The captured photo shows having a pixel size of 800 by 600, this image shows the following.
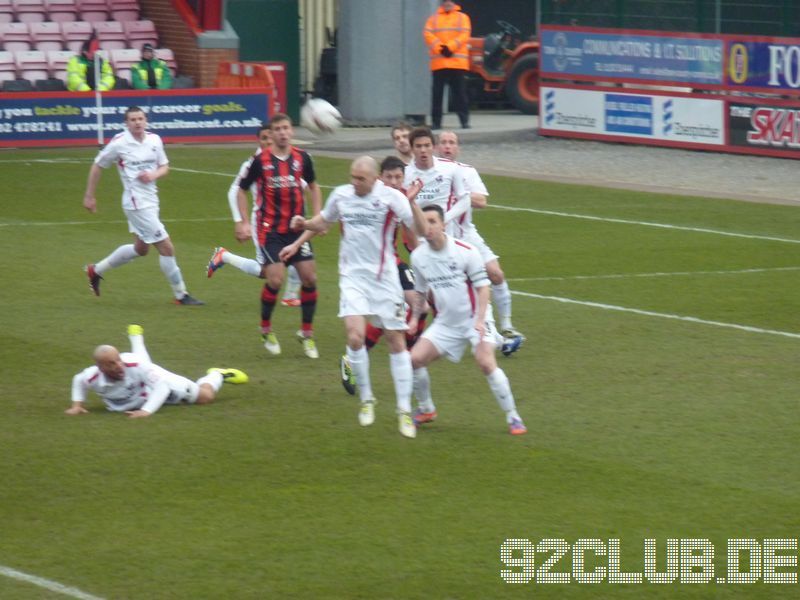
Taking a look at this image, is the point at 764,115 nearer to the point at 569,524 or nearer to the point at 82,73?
the point at 82,73

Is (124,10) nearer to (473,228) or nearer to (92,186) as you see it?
(92,186)

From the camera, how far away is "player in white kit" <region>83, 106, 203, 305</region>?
1606 cm

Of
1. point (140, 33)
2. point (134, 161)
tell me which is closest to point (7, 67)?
point (140, 33)

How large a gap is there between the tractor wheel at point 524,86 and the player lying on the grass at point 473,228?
22.8m

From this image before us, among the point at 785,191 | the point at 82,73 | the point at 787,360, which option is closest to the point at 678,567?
the point at 787,360

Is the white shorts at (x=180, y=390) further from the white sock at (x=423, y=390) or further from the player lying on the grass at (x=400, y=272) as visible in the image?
the white sock at (x=423, y=390)

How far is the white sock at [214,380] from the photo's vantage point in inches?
468

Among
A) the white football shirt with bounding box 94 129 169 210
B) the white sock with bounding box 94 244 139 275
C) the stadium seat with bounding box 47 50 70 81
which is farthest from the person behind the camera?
the stadium seat with bounding box 47 50 70 81

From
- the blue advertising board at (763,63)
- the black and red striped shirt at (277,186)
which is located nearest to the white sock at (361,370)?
the black and red striped shirt at (277,186)

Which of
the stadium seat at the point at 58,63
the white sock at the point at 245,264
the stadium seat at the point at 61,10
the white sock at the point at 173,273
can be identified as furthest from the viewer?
the stadium seat at the point at 61,10

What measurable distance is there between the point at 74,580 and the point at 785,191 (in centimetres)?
1811

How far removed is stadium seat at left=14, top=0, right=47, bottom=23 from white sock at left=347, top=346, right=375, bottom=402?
26.9 meters

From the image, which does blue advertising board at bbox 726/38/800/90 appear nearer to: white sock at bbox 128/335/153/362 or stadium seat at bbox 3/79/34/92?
stadium seat at bbox 3/79/34/92

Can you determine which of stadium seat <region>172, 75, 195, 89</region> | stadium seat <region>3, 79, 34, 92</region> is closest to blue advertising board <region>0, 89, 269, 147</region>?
stadium seat <region>172, 75, 195, 89</region>
